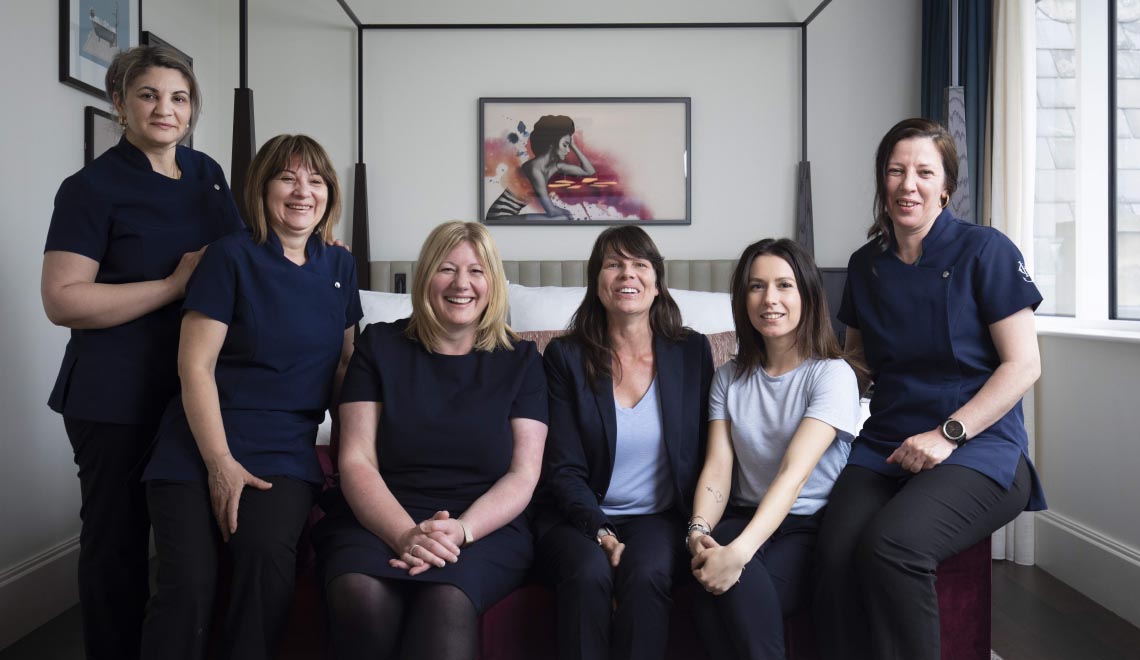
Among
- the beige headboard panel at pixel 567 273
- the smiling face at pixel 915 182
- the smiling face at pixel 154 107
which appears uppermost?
the smiling face at pixel 154 107

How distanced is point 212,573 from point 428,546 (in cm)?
45

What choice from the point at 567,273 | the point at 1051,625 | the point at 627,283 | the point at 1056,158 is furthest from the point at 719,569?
the point at 1056,158

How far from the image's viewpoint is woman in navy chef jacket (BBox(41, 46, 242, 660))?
185 cm

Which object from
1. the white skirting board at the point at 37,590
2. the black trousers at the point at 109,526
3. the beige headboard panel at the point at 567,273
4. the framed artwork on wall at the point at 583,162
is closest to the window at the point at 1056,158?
the beige headboard panel at the point at 567,273

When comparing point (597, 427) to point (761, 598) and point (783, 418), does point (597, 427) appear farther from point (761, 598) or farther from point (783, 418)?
point (761, 598)

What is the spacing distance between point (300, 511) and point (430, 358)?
17.4 inches

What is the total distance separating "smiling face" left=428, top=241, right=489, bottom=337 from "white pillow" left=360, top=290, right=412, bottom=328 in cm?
144

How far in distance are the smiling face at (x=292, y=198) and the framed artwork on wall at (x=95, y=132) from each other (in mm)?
1552

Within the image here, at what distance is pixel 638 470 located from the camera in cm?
197

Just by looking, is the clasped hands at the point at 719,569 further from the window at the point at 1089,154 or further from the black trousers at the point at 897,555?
the window at the point at 1089,154

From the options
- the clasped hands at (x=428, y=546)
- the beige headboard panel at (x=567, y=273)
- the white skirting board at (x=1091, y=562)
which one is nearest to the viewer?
the clasped hands at (x=428, y=546)

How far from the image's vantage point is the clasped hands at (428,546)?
1.64 meters

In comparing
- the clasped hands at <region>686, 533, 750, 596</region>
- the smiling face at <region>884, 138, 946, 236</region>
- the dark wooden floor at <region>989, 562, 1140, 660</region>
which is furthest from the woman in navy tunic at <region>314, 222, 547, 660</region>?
the dark wooden floor at <region>989, 562, 1140, 660</region>

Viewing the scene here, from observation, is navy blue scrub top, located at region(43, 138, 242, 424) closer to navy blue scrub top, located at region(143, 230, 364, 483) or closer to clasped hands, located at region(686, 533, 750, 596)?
navy blue scrub top, located at region(143, 230, 364, 483)
